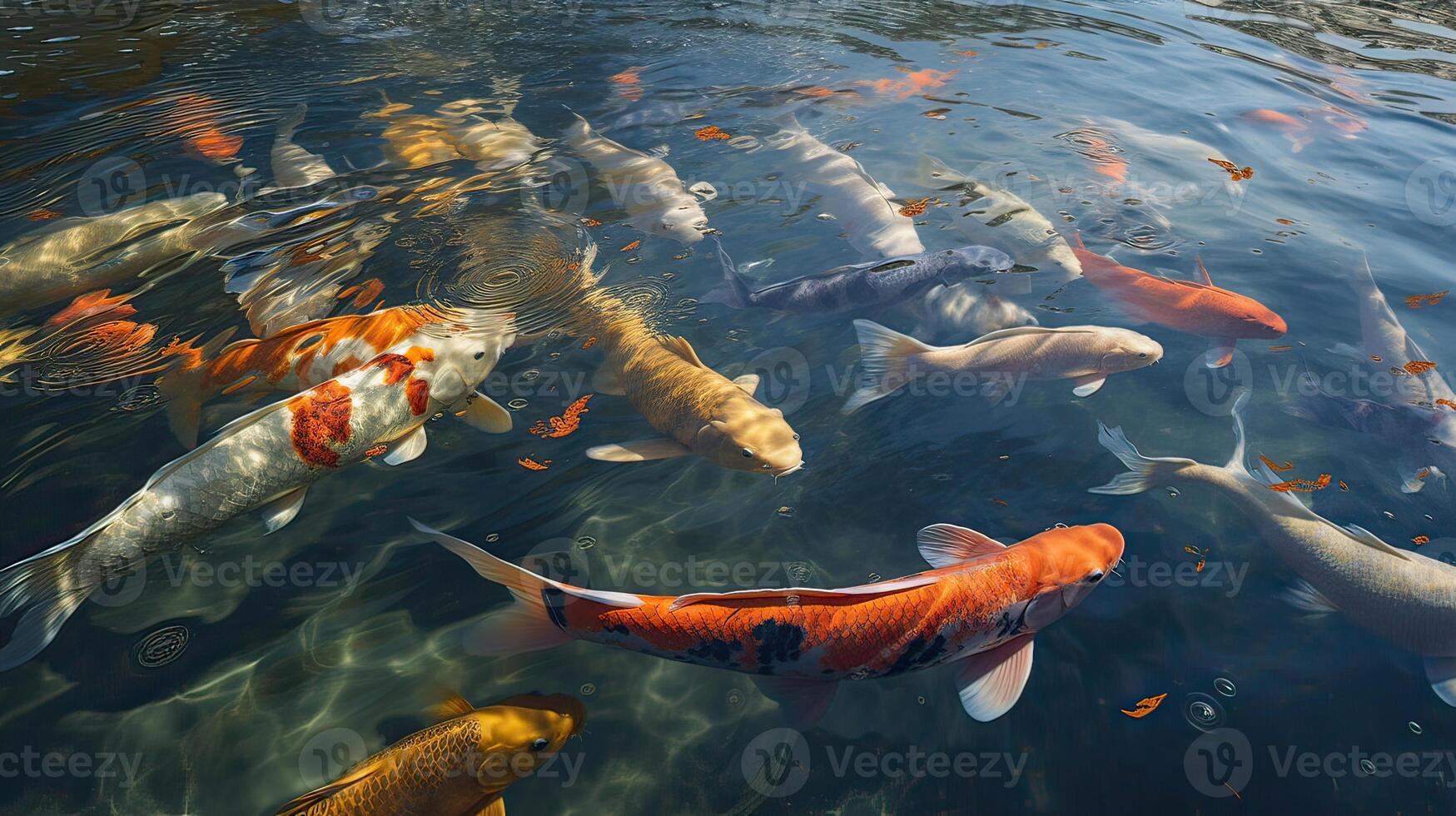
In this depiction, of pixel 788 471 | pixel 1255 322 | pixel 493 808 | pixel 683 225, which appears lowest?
pixel 493 808

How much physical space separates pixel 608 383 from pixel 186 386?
233cm

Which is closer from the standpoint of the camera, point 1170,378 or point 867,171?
point 1170,378

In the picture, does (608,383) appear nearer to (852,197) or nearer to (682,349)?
(682,349)

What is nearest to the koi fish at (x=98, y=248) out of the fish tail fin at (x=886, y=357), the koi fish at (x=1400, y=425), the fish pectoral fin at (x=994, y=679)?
the fish tail fin at (x=886, y=357)

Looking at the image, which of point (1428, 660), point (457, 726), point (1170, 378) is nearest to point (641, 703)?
point (457, 726)

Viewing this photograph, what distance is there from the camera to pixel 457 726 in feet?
9.46

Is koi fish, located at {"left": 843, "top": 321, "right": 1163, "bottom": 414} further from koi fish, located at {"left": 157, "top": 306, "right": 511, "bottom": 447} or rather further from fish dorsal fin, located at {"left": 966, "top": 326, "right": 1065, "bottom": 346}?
koi fish, located at {"left": 157, "top": 306, "right": 511, "bottom": 447}

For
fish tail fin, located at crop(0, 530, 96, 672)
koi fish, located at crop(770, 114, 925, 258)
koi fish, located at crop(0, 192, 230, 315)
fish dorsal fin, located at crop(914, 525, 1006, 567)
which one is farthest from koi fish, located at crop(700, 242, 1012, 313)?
koi fish, located at crop(0, 192, 230, 315)

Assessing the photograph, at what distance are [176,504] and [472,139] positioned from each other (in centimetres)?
519

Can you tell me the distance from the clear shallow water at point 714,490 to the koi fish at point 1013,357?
0.19m

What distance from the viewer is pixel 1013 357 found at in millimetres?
4887

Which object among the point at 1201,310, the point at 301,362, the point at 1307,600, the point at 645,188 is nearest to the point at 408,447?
the point at 301,362

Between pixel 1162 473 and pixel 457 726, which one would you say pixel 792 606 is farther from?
pixel 1162 473

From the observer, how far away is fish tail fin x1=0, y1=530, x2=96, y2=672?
3002 mm
